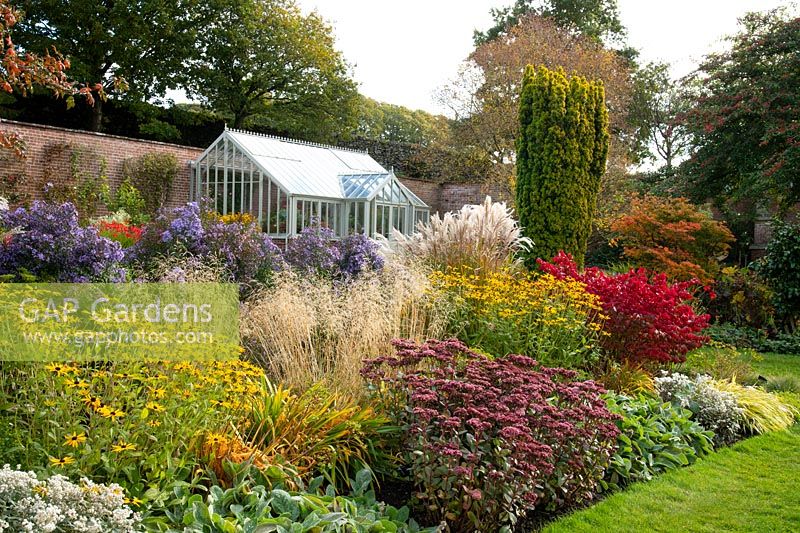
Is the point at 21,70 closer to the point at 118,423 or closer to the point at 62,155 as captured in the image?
the point at 118,423

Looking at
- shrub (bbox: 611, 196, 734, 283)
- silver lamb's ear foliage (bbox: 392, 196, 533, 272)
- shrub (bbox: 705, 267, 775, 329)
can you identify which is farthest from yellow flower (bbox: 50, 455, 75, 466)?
shrub (bbox: 611, 196, 734, 283)

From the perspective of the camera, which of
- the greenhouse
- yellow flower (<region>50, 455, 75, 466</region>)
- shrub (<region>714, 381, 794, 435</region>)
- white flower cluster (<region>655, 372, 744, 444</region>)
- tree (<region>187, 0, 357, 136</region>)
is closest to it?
yellow flower (<region>50, 455, 75, 466</region>)

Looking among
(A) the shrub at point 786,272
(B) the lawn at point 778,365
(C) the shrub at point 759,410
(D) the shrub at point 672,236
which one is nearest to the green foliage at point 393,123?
(D) the shrub at point 672,236

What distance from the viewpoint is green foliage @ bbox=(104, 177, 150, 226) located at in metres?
14.2

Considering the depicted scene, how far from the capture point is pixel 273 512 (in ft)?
10.3

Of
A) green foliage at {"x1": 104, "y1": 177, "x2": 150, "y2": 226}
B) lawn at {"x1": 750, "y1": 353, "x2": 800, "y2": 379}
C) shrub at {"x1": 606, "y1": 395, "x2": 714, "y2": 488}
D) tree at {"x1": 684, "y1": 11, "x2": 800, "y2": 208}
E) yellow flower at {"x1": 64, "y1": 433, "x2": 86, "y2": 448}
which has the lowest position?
lawn at {"x1": 750, "y1": 353, "x2": 800, "y2": 379}

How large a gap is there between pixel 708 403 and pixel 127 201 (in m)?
12.0

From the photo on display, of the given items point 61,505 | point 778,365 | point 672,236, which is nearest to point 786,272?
point 672,236

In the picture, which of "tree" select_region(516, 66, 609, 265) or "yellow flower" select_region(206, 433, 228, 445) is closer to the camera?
"yellow flower" select_region(206, 433, 228, 445)

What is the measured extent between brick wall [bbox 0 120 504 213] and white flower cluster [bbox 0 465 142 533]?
10.6 meters

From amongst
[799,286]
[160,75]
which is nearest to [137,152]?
[160,75]

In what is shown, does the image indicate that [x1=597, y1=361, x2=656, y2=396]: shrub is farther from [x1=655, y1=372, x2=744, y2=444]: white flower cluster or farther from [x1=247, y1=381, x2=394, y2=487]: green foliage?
[x1=247, y1=381, x2=394, y2=487]: green foliage

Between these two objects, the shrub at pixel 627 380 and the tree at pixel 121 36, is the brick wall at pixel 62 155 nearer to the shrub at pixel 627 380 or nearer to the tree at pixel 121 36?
the tree at pixel 121 36

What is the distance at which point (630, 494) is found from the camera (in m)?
4.11
